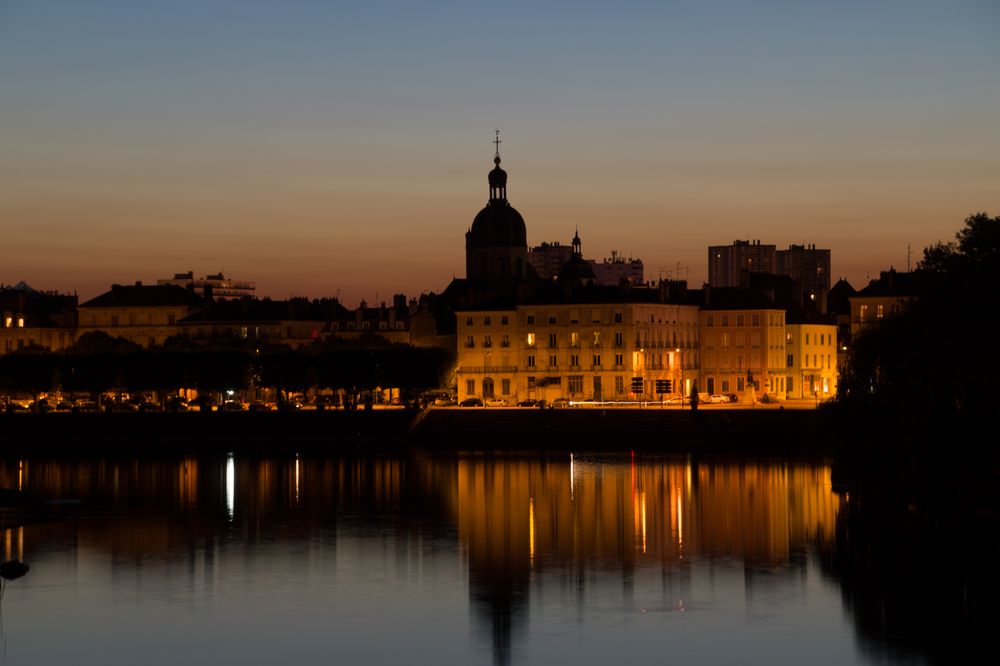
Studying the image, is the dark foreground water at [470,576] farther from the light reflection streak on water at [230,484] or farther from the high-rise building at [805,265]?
the high-rise building at [805,265]

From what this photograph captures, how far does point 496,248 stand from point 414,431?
36.0 meters

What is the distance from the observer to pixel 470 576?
46781 millimetres

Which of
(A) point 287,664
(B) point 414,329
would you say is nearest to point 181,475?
(A) point 287,664

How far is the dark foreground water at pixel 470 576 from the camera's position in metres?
38.0

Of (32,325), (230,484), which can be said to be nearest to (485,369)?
(32,325)

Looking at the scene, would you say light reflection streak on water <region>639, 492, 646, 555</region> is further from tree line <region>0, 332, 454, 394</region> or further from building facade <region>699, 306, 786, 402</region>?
building facade <region>699, 306, 786, 402</region>

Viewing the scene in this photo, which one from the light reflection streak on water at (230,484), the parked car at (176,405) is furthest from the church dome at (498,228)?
the light reflection streak on water at (230,484)

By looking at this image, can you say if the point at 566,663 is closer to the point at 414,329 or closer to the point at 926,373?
the point at 926,373

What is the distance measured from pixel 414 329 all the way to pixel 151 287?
22854 millimetres

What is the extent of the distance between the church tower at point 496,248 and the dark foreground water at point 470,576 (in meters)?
59.3

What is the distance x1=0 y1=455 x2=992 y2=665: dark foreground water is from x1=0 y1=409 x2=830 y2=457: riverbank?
17.6 m

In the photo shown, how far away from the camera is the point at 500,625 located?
3978cm

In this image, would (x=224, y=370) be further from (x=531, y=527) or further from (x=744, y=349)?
(x=531, y=527)

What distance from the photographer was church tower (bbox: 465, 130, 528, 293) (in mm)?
129375
